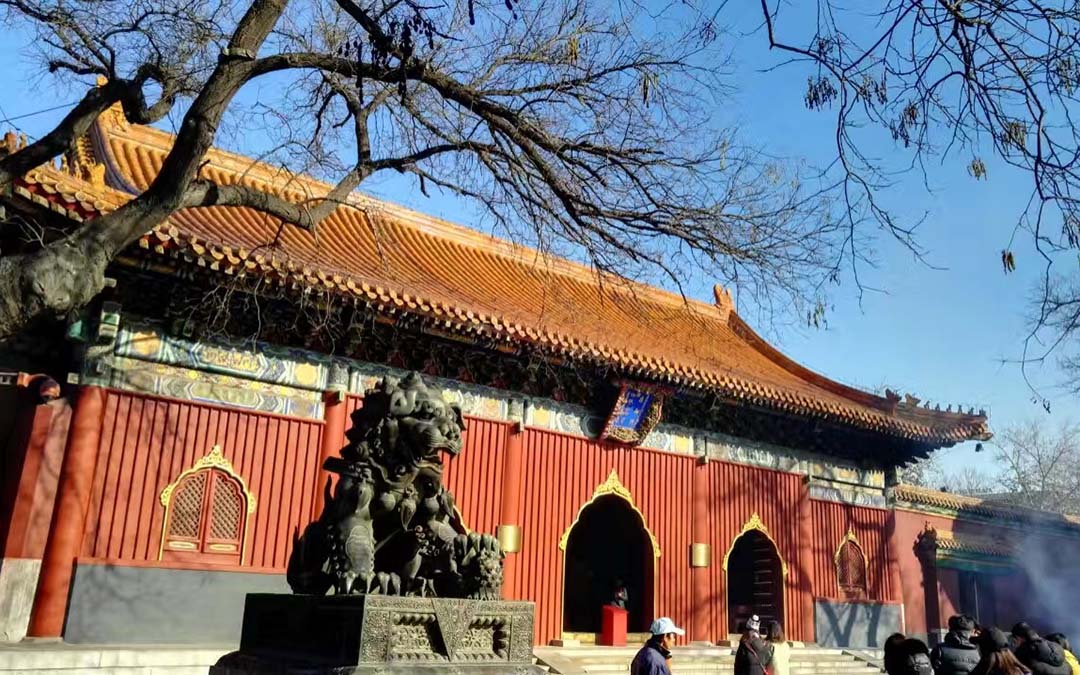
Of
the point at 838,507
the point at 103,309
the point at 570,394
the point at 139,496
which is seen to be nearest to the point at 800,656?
the point at 838,507

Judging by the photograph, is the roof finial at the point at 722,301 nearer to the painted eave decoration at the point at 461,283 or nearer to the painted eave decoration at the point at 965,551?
the painted eave decoration at the point at 461,283

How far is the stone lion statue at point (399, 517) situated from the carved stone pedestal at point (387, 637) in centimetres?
15

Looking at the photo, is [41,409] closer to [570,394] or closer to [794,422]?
[570,394]

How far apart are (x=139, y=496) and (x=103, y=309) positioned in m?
1.82

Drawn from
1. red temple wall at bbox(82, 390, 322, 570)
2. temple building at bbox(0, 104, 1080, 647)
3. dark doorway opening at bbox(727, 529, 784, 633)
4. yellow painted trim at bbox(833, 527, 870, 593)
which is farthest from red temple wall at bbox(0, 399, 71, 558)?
yellow painted trim at bbox(833, 527, 870, 593)

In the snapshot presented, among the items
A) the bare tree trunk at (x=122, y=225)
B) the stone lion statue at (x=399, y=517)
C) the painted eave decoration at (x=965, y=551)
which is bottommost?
the stone lion statue at (x=399, y=517)

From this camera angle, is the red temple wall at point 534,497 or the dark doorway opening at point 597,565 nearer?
the red temple wall at point 534,497

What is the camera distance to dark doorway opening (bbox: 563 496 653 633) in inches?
587

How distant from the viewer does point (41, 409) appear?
318 inches

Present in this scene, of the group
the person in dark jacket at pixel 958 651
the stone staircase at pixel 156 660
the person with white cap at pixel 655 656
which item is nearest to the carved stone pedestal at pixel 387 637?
the person with white cap at pixel 655 656

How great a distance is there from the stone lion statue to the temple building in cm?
217

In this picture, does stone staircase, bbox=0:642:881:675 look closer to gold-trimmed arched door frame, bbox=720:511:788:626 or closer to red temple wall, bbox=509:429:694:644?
red temple wall, bbox=509:429:694:644

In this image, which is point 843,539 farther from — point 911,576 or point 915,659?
point 915,659

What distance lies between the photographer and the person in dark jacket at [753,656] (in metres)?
5.80
